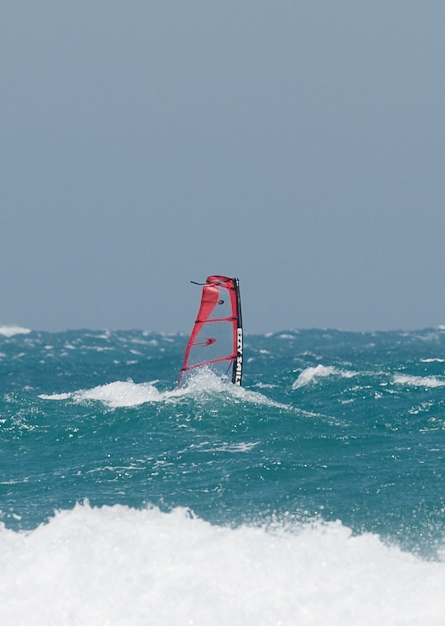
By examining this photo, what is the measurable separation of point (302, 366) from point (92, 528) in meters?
25.7

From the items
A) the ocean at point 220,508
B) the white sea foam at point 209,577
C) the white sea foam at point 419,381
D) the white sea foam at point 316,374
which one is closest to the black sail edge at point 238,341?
the ocean at point 220,508

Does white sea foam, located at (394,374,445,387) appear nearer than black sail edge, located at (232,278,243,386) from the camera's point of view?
No

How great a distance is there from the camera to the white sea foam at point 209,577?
10969 millimetres

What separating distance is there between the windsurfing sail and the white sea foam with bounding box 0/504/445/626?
11.7m

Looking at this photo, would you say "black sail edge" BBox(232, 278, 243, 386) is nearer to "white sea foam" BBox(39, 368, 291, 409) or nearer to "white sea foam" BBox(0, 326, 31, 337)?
"white sea foam" BBox(39, 368, 291, 409)

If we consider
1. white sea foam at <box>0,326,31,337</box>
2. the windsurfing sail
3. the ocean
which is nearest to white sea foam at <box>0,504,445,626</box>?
the ocean

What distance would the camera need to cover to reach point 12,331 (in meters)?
83.5

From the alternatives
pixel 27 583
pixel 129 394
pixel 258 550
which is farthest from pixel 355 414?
pixel 27 583

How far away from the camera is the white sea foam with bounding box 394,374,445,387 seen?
26886 mm

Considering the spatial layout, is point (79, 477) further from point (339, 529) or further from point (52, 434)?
point (339, 529)

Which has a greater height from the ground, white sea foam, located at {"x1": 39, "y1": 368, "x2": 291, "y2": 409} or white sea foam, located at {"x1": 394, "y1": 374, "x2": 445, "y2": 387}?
white sea foam, located at {"x1": 394, "y1": 374, "x2": 445, "y2": 387}

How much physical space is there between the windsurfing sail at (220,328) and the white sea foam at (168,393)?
38 centimetres

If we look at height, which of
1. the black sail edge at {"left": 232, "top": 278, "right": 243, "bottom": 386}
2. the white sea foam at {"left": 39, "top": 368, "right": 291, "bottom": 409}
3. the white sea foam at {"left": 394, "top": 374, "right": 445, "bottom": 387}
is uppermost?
the black sail edge at {"left": 232, "top": 278, "right": 243, "bottom": 386}

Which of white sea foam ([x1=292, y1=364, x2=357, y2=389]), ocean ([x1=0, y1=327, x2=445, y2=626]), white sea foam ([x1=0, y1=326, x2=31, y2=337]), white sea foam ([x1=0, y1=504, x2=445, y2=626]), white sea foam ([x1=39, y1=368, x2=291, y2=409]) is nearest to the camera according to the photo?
white sea foam ([x1=0, y1=504, x2=445, y2=626])
